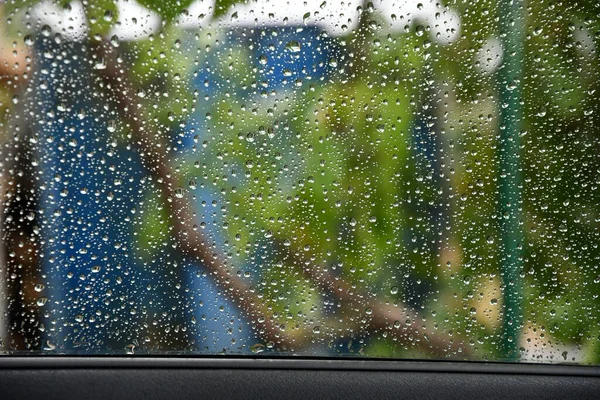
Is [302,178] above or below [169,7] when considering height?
below

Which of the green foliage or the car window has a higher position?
the green foliage

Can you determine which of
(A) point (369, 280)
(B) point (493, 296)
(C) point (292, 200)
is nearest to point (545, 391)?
(B) point (493, 296)

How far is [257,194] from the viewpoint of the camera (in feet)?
4.51

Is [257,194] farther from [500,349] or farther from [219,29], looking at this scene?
[500,349]

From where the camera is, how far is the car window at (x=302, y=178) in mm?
1271

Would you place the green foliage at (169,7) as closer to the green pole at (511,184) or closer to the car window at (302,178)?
the car window at (302,178)

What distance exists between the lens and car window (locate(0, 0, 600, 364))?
127cm

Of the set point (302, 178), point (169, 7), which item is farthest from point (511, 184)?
point (169, 7)

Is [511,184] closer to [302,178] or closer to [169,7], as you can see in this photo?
[302,178]

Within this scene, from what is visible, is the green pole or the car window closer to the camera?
the car window

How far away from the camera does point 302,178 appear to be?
1412 mm

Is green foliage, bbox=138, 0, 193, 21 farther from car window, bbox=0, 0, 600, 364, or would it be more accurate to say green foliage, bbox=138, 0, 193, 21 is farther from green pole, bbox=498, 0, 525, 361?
green pole, bbox=498, 0, 525, 361

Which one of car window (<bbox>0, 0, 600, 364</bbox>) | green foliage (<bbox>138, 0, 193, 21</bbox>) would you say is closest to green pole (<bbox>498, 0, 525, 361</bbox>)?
car window (<bbox>0, 0, 600, 364</bbox>)

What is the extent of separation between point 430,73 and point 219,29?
599 mm
